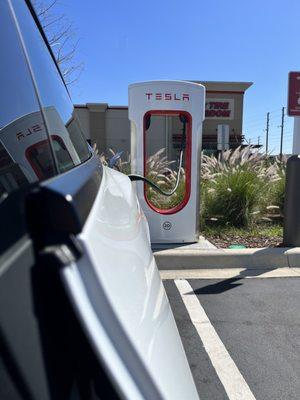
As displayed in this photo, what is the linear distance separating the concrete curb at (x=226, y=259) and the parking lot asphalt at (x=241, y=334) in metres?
0.52

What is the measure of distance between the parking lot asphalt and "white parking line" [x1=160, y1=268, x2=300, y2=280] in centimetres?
14

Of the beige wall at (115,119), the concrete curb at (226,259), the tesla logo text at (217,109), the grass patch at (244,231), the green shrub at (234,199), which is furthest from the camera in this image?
the tesla logo text at (217,109)

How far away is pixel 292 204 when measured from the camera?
18.9 feet

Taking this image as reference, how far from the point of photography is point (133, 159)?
6094mm

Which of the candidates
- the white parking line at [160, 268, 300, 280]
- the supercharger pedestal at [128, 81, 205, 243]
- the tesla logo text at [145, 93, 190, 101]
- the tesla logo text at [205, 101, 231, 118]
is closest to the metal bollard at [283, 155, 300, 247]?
the white parking line at [160, 268, 300, 280]

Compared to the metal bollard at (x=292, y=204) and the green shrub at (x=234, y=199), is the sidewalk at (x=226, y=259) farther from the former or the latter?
the green shrub at (x=234, y=199)

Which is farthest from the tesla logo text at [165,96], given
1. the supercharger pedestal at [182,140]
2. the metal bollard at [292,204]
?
the metal bollard at [292,204]

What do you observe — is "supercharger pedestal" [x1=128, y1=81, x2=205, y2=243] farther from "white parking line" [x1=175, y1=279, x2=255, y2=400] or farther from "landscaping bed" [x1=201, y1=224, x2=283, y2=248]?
"white parking line" [x1=175, y1=279, x2=255, y2=400]

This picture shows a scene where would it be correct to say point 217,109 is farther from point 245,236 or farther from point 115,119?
point 245,236

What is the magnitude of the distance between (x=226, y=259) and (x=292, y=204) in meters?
1.27

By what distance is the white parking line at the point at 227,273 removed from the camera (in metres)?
5.05

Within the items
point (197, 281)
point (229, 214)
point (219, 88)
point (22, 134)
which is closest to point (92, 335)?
point (22, 134)

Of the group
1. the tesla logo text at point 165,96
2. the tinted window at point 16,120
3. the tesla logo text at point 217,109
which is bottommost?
the tinted window at point 16,120

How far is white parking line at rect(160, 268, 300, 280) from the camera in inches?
199
